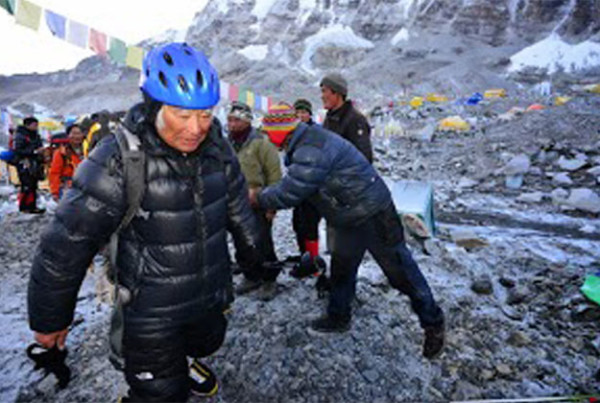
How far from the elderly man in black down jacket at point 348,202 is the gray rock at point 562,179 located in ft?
27.9

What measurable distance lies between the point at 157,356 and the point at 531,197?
30.2 ft

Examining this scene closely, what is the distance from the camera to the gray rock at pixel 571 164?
9.56 m

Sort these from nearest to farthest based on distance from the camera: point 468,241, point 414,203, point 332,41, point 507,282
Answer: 1. point 507,282
2. point 468,241
3. point 414,203
4. point 332,41

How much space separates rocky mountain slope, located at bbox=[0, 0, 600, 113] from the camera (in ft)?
212

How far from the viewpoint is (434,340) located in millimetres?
2959

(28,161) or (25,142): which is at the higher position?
(25,142)

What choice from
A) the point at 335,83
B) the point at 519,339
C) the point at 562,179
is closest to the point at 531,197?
the point at 562,179

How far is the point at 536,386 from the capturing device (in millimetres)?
2734

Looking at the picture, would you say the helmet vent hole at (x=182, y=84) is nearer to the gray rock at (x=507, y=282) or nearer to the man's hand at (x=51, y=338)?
the man's hand at (x=51, y=338)

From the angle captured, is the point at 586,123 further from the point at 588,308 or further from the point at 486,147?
the point at 588,308

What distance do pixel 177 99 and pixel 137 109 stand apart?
0.92 ft

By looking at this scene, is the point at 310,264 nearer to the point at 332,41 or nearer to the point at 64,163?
the point at 64,163

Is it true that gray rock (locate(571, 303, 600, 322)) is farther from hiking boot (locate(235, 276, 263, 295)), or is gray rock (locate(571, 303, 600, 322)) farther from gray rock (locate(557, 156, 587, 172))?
gray rock (locate(557, 156, 587, 172))

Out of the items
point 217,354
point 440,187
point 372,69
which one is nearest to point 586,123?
point 440,187
